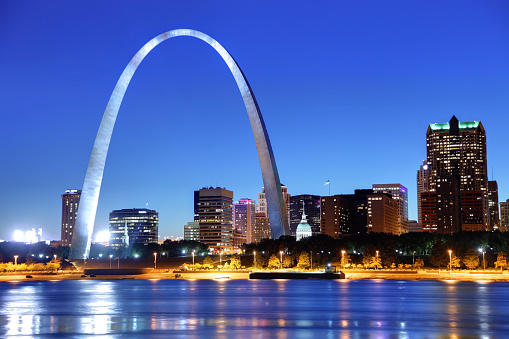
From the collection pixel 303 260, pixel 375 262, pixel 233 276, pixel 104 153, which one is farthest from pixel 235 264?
pixel 104 153

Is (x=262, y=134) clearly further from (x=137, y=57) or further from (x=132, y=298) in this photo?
(x=132, y=298)

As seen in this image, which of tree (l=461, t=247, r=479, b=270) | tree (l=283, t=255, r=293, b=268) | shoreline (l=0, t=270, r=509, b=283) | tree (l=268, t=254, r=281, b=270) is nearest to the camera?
shoreline (l=0, t=270, r=509, b=283)

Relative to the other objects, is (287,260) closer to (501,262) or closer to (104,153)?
(501,262)

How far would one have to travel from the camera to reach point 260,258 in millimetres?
107438

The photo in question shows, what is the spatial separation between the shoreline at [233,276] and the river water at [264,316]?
112ft

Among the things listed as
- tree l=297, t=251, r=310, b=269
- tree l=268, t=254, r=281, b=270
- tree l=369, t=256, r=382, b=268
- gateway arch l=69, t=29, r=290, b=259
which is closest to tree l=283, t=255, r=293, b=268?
tree l=268, t=254, r=281, b=270

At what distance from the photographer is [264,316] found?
119ft

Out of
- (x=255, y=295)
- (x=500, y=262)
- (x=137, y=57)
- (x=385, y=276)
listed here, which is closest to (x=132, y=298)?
(x=255, y=295)

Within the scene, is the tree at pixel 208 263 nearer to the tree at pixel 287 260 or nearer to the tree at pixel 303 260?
the tree at pixel 287 260

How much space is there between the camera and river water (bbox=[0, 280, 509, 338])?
28953 mm

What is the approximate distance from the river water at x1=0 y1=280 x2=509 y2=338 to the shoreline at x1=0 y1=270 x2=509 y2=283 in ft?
112

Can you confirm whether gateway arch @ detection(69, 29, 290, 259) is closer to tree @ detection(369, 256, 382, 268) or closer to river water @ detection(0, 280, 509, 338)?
tree @ detection(369, 256, 382, 268)

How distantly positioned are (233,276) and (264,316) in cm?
6173

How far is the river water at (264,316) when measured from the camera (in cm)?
2895
